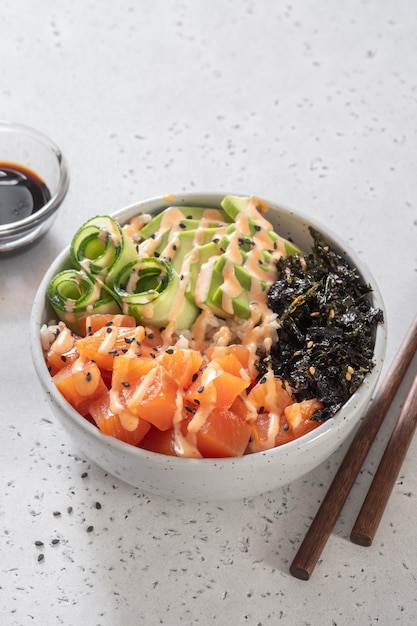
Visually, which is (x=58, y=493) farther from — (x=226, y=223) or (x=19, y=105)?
(x=19, y=105)

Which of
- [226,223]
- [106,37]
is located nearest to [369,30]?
[106,37]

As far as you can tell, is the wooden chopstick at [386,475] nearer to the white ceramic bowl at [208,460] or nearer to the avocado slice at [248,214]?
the white ceramic bowl at [208,460]

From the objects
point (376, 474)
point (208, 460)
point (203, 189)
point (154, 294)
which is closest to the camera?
point (208, 460)

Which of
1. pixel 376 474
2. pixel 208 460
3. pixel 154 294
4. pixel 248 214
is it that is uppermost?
pixel 248 214

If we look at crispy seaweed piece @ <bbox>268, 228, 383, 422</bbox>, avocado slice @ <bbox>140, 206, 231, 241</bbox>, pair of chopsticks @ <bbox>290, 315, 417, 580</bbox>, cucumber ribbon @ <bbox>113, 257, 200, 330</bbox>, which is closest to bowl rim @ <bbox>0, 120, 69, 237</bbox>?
avocado slice @ <bbox>140, 206, 231, 241</bbox>

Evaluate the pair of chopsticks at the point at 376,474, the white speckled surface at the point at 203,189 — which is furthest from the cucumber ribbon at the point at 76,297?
the pair of chopsticks at the point at 376,474

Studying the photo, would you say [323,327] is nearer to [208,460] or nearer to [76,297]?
[208,460]

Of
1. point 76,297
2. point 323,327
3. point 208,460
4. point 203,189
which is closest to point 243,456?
point 208,460
